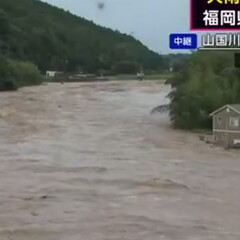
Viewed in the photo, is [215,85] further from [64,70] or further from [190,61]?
[64,70]

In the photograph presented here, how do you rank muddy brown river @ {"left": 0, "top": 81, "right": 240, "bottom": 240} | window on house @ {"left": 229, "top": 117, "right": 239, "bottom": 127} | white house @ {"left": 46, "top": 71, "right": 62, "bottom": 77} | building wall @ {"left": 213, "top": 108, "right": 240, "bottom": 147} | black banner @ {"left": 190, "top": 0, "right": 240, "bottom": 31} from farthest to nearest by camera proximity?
white house @ {"left": 46, "top": 71, "right": 62, "bottom": 77}, building wall @ {"left": 213, "top": 108, "right": 240, "bottom": 147}, window on house @ {"left": 229, "top": 117, "right": 239, "bottom": 127}, muddy brown river @ {"left": 0, "top": 81, "right": 240, "bottom": 240}, black banner @ {"left": 190, "top": 0, "right": 240, "bottom": 31}

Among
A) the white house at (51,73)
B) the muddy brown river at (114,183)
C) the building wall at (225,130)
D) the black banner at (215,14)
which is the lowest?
the muddy brown river at (114,183)

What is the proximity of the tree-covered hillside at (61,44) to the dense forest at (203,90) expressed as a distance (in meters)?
36.5

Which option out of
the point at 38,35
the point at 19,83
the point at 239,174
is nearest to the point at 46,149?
the point at 239,174

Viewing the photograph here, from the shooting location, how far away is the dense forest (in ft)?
73.8

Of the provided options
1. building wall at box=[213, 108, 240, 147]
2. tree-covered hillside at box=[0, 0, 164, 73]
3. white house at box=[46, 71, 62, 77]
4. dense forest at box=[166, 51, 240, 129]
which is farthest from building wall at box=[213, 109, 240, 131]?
white house at box=[46, 71, 62, 77]

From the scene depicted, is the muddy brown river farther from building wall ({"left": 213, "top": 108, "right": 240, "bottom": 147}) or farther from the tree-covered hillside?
the tree-covered hillside

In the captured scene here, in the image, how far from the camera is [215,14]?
5.33 m

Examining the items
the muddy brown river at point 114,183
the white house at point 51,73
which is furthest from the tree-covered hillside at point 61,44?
the muddy brown river at point 114,183

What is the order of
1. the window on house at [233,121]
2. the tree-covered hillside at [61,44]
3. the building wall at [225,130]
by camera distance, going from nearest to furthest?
the window on house at [233,121] < the building wall at [225,130] < the tree-covered hillside at [61,44]

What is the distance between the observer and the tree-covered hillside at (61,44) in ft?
220

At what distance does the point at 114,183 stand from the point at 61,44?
65.7 metres

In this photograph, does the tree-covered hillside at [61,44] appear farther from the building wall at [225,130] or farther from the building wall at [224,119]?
the building wall at [225,130]

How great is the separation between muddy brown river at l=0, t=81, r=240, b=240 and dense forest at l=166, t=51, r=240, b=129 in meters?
0.81
